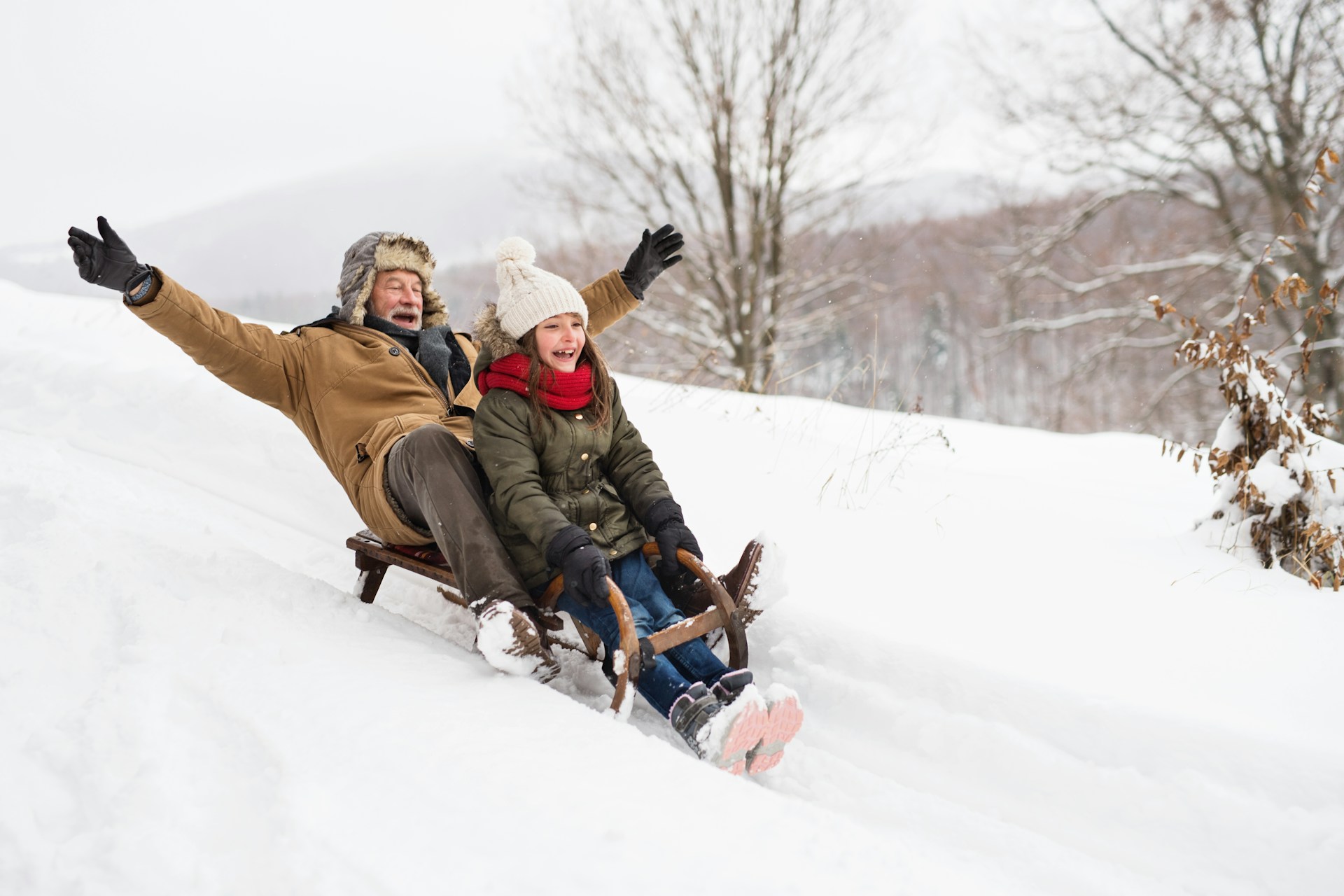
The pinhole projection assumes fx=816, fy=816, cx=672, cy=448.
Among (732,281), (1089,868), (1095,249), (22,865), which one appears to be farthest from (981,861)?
(1095,249)

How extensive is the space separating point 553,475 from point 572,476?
0.06 meters

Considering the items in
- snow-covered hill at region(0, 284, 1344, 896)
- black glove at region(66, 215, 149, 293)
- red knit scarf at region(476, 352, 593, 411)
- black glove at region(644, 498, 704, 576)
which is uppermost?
black glove at region(66, 215, 149, 293)

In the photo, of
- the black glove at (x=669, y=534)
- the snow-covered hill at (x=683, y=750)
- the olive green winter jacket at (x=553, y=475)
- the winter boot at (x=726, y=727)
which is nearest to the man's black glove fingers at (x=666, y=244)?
the olive green winter jacket at (x=553, y=475)

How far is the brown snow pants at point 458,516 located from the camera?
2.26 meters

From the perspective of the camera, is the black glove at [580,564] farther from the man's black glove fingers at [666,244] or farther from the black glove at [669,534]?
the man's black glove fingers at [666,244]

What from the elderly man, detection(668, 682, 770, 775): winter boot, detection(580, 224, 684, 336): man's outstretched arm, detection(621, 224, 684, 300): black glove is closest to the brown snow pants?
the elderly man

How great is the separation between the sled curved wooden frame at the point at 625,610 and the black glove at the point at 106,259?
40.9 inches

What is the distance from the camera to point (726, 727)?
1.91m

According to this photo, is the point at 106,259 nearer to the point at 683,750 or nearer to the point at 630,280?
the point at 630,280

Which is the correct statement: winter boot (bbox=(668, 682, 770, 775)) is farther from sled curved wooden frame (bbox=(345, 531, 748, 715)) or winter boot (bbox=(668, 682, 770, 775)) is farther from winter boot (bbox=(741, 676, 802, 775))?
sled curved wooden frame (bbox=(345, 531, 748, 715))

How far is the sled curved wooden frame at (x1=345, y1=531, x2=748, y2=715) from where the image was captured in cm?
210

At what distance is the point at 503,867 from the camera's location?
4.55ft

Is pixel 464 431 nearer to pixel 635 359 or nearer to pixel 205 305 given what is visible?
Answer: pixel 205 305

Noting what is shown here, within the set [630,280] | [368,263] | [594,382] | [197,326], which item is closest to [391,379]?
[368,263]
